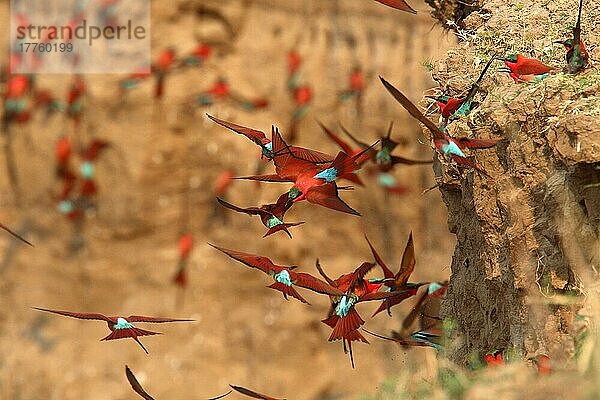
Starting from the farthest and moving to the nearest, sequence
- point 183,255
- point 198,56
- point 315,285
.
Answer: point 183,255 → point 198,56 → point 315,285

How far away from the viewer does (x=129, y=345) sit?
780 cm

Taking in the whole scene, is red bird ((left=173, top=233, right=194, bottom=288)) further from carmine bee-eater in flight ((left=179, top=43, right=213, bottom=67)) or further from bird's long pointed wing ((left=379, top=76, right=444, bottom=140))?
bird's long pointed wing ((left=379, top=76, right=444, bottom=140))

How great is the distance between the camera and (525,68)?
360 centimetres

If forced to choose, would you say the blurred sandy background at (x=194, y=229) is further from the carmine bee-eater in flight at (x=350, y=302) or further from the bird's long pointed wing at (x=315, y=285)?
the bird's long pointed wing at (x=315, y=285)

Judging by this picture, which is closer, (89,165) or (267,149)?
(267,149)

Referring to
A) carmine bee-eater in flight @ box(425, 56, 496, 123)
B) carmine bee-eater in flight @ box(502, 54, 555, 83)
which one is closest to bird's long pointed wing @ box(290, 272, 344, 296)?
carmine bee-eater in flight @ box(425, 56, 496, 123)

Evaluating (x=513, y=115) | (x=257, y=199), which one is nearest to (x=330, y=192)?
(x=513, y=115)

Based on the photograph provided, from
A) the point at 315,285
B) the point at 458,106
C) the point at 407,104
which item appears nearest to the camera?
the point at 407,104

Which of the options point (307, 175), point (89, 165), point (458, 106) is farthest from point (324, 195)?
point (89, 165)

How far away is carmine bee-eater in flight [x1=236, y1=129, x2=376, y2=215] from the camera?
132 inches

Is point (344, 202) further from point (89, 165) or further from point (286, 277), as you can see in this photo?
point (89, 165)

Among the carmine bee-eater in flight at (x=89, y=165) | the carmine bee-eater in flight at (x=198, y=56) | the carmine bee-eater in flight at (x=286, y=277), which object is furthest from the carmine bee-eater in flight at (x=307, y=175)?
the carmine bee-eater in flight at (x=89, y=165)

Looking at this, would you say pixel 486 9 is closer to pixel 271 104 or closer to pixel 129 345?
pixel 271 104

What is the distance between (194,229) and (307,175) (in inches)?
176
